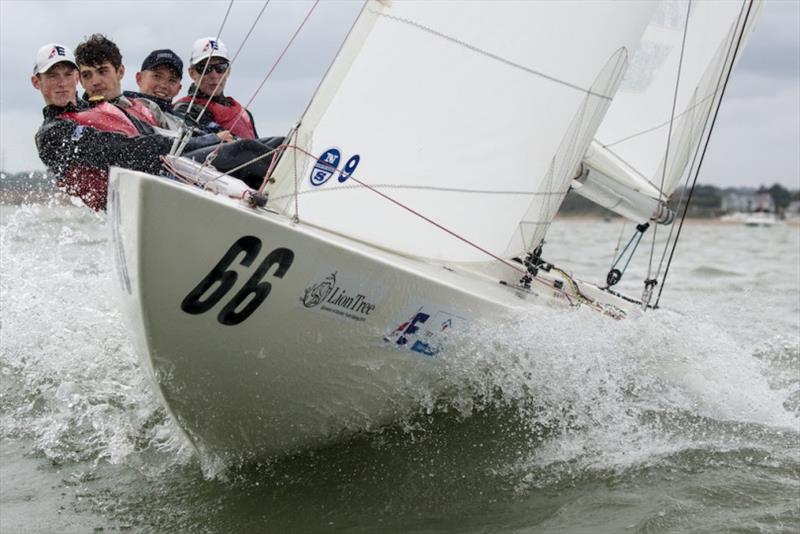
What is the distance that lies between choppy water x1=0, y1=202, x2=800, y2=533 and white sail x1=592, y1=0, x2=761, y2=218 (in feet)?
3.58

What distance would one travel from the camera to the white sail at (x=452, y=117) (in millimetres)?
3498

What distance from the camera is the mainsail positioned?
573 cm

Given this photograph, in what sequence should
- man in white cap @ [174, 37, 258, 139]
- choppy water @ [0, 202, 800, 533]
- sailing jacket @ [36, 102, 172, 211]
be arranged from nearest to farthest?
choppy water @ [0, 202, 800, 533]
sailing jacket @ [36, 102, 172, 211]
man in white cap @ [174, 37, 258, 139]

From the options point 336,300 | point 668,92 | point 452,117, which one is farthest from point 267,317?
point 668,92

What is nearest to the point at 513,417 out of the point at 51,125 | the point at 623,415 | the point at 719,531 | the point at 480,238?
the point at 623,415

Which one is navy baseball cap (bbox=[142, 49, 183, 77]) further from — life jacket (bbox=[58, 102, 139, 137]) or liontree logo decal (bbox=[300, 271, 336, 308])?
liontree logo decal (bbox=[300, 271, 336, 308])

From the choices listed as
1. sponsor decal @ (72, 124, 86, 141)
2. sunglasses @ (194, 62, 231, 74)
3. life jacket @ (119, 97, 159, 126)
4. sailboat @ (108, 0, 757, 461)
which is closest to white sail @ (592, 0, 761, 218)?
sailboat @ (108, 0, 757, 461)

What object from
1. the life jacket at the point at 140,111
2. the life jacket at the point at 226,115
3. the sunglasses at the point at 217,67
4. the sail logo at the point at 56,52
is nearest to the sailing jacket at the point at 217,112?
the life jacket at the point at 226,115

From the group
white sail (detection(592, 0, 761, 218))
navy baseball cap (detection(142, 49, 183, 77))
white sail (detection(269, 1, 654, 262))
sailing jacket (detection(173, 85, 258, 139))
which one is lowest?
sailing jacket (detection(173, 85, 258, 139))

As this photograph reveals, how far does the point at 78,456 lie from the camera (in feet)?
12.9

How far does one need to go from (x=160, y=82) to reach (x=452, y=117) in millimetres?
2235

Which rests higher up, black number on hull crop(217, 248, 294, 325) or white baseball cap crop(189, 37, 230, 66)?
white baseball cap crop(189, 37, 230, 66)

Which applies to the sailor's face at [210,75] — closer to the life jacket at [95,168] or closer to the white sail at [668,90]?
the life jacket at [95,168]

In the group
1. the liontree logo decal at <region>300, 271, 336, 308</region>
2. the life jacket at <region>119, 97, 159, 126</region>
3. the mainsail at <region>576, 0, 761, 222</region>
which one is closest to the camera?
the liontree logo decal at <region>300, 271, 336, 308</region>
